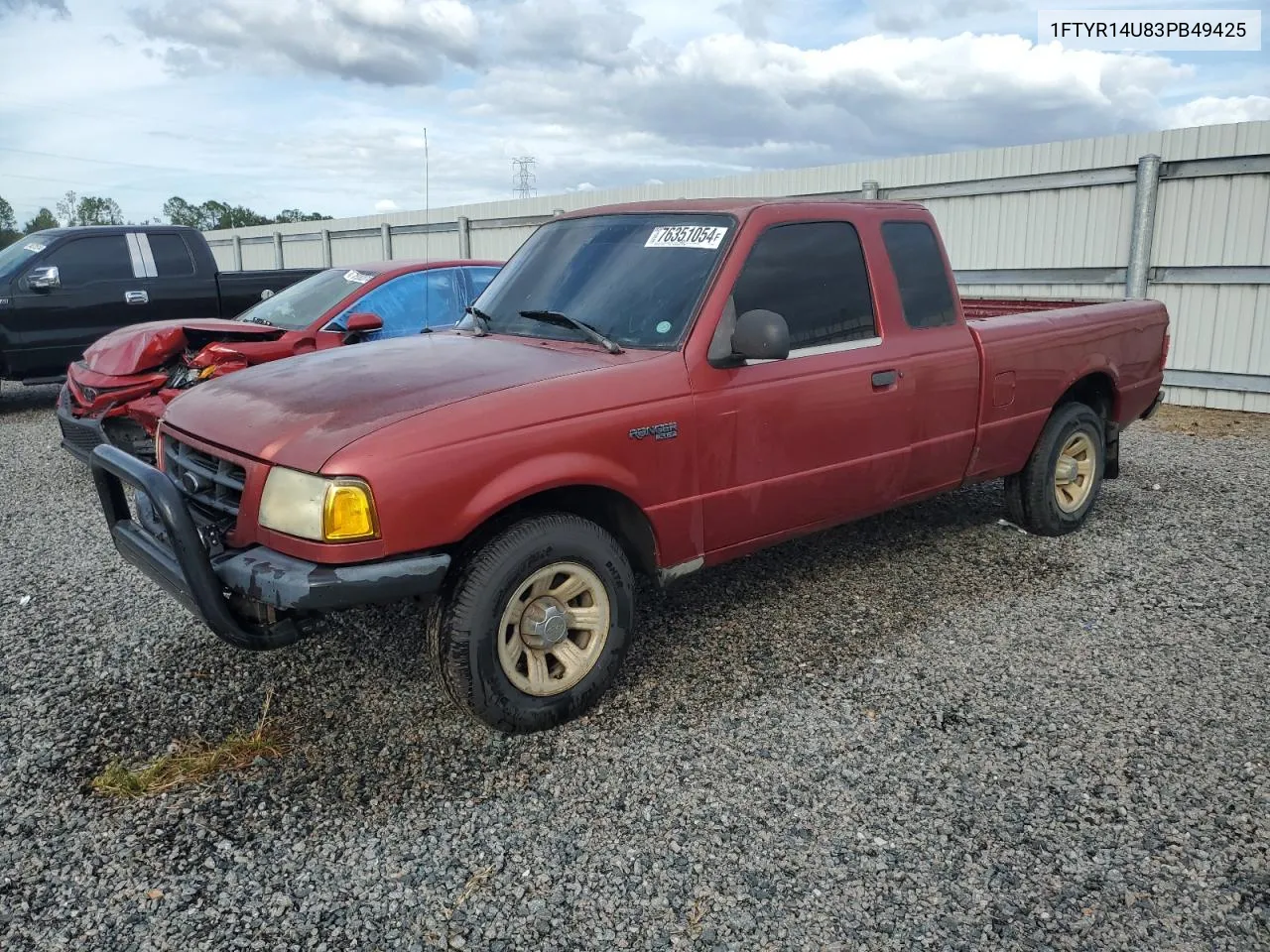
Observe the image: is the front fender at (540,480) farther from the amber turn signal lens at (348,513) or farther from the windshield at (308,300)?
the windshield at (308,300)

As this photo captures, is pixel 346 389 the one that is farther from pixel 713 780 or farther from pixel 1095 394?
pixel 1095 394

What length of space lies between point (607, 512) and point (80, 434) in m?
4.83

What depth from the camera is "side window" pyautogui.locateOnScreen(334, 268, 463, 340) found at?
7.05 metres

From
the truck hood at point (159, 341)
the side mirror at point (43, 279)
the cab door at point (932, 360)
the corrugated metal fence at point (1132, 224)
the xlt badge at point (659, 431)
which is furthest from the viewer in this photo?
the side mirror at point (43, 279)

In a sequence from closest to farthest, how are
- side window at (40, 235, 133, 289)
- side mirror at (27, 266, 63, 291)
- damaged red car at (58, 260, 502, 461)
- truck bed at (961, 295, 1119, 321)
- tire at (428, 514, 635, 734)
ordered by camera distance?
tire at (428, 514, 635, 734), truck bed at (961, 295, 1119, 321), damaged red car at (58, 260, 502, 461), side mirror at (27, 266, 63, 291), side window at (40, 235, 133, 289)

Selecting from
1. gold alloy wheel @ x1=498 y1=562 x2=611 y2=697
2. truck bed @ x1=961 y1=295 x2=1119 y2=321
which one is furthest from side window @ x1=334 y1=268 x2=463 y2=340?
gold alloy wheel @ x1=498 y1=562 x2=611 y2=697

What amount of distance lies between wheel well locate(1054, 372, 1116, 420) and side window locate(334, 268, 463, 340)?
4400 millimetres

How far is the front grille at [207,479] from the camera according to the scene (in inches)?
127

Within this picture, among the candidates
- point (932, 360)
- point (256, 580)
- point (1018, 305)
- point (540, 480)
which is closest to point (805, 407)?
point (932, 360)

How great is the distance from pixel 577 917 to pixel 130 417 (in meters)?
5.51

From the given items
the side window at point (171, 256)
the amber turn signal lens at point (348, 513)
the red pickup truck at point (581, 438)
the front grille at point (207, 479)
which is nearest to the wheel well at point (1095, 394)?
the red pickup truck at point (581, 438)

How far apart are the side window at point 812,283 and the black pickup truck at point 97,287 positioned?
280 inches

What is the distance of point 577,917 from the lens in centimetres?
251

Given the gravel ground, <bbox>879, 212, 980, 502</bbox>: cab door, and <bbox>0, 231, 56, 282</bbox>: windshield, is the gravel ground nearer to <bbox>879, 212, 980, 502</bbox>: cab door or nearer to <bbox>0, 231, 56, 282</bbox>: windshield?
<bbox>879, 212, 980, 502</bbox>: cab door
